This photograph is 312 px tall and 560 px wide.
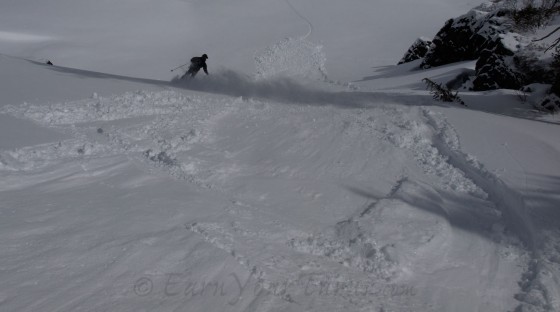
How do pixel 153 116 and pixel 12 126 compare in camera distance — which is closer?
pixel 12 126

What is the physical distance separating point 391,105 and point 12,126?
7.91 meters

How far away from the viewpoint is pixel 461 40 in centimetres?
1938

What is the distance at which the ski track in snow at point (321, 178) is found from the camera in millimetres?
4777

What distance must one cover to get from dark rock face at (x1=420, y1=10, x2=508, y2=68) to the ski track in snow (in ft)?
31.1

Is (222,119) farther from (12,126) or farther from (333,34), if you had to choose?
(333,34)

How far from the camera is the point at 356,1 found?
139ft

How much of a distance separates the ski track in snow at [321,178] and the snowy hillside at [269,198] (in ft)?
0.10

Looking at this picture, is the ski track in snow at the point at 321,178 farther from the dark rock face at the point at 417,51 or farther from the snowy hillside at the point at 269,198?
the dark rock face at the point at 417,51

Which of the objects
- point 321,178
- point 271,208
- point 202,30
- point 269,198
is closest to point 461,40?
point 321,178

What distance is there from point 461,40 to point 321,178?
48.6 feet

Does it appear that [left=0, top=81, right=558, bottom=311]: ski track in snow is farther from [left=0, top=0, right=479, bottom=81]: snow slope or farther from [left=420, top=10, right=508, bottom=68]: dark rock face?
[left=0, top=0, right=479, bottom=81]: snow slope

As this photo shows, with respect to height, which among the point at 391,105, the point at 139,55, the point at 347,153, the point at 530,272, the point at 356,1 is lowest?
the point at 530,272

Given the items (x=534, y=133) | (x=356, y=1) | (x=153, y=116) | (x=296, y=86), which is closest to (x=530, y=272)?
(x=534, y=133)

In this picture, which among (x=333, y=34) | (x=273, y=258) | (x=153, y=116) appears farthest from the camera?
(x=333, y=34)
